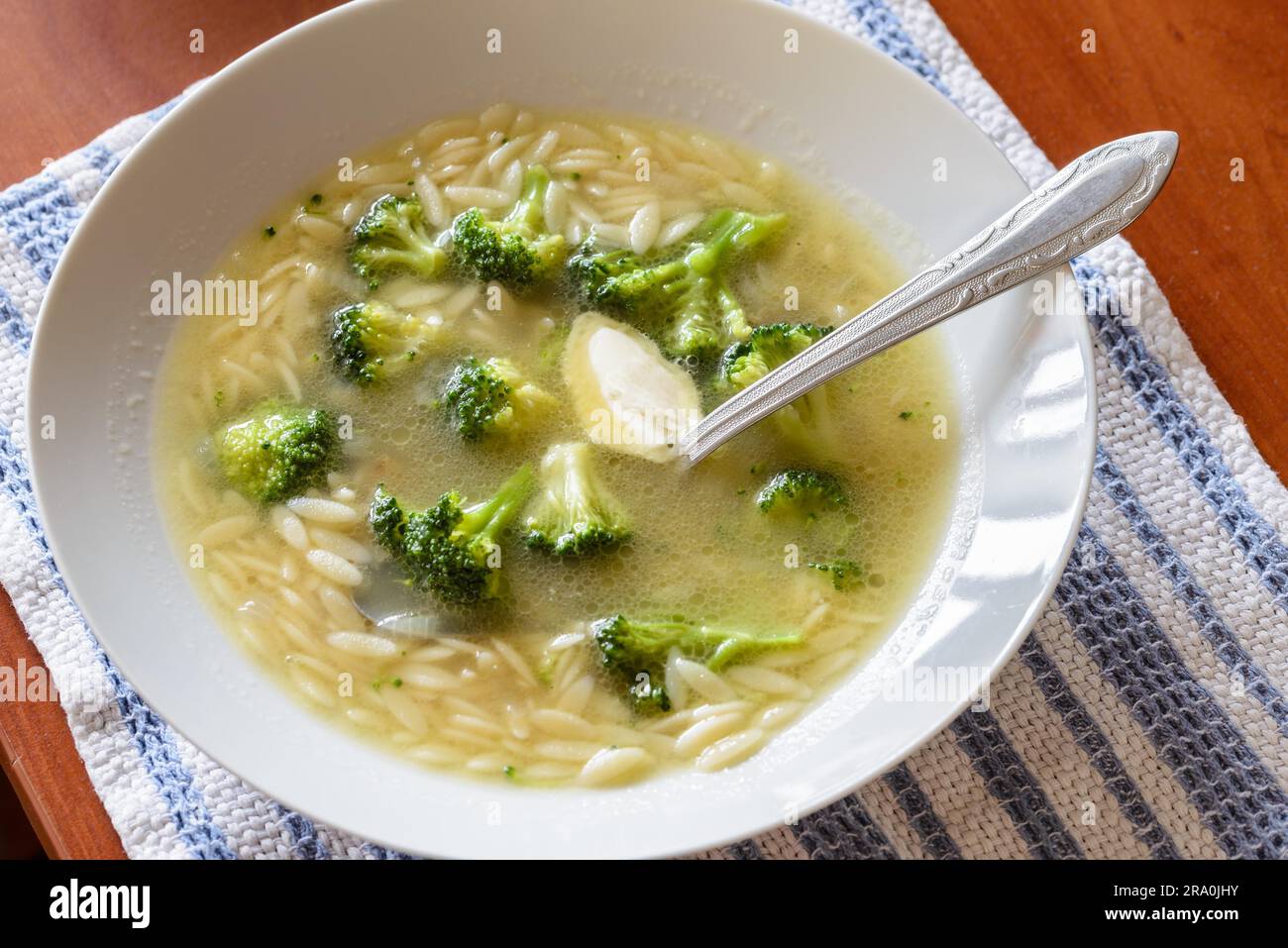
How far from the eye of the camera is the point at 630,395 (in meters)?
2.26

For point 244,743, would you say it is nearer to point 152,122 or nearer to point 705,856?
point 705,856

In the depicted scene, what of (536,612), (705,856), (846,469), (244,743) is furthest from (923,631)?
(244,743)

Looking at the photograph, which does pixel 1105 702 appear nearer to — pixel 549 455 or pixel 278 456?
pixel 549 455

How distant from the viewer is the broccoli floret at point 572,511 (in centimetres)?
213

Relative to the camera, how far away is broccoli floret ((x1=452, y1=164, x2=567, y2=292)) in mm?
2334

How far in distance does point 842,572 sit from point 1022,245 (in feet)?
1.99

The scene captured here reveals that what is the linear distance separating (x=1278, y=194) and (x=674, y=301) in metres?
1.19

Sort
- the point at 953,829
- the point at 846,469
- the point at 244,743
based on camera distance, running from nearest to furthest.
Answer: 1. the point at 244,743
2. the point at 953,829
3. the point at 846,469

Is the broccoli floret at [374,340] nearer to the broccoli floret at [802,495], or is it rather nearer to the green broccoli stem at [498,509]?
the green broccoli stem at [498,509]

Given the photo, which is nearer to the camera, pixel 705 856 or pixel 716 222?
pixel 705 856

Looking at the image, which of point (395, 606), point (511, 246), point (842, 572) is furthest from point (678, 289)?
point (395, 606)

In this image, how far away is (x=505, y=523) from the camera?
2.17 m

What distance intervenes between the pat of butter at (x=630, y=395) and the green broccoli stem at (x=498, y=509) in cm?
15

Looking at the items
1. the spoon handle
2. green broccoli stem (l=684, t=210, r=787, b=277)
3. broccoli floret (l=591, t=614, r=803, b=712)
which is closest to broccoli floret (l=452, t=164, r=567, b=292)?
green broccoli stem (l=684, t=210, r=787, b=277)
